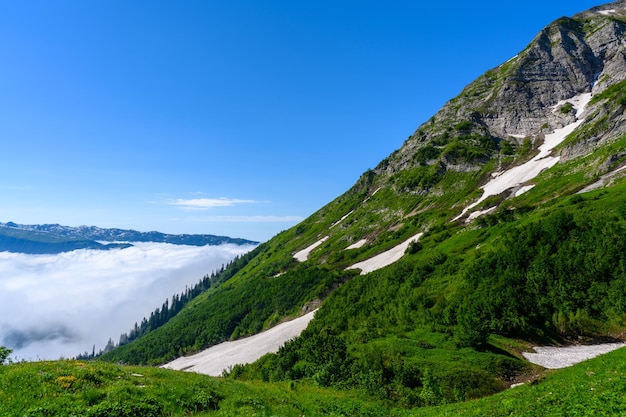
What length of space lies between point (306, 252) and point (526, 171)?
108811 mm

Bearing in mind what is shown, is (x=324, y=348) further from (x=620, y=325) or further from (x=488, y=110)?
(x=488, y=110)

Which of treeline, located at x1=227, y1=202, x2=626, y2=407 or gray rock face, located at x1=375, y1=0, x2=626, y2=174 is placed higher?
gray rock face, located at x1=375, y1=0, x2=626, y2=174

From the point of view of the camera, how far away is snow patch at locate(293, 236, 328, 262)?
170800 mm

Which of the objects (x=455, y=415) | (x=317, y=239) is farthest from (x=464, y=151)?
(x=455, y=415)

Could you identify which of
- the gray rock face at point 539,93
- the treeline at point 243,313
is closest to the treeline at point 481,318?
the treeline at point 243,313

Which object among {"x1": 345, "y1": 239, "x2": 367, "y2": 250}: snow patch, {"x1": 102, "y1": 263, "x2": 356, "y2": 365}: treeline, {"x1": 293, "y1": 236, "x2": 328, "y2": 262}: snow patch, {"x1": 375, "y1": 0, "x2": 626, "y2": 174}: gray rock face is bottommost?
{"x1": 102, "y1": 263, "x2": 356, "y2": 365}: treeline

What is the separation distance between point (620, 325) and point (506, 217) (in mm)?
40331

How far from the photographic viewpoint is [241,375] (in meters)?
56.4

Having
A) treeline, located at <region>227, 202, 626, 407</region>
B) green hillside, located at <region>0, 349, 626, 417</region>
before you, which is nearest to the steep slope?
treeline, located at <region>227, 202, 626, 407</region>

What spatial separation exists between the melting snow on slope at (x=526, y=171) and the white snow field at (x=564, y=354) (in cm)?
7381

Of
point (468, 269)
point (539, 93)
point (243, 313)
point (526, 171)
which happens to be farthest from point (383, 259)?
point (539, 93)

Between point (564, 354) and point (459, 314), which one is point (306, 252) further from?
point (564, 354)

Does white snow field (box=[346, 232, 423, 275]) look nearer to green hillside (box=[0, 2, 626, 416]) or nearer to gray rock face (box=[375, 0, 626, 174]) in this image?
green hillside (box=[0, 2, 626, 416])

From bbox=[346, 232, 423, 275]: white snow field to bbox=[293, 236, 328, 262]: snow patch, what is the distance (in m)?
61.0
